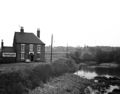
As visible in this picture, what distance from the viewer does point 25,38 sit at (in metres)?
49.3

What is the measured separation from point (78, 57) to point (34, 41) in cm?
5023

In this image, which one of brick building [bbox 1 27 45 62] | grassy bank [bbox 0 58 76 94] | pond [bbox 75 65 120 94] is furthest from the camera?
brick building [bbox 1 27 45 62]

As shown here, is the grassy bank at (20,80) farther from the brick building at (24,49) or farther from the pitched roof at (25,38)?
the pitched roof at (25,38)

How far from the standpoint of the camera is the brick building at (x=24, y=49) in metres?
46.1

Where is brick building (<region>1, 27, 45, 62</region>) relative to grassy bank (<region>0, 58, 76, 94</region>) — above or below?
above

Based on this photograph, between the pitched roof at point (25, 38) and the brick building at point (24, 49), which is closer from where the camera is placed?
the brick building at point (24, 49)

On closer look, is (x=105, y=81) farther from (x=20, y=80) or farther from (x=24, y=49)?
(x=20, y=80)

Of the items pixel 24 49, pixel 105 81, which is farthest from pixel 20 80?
pixel 105 81

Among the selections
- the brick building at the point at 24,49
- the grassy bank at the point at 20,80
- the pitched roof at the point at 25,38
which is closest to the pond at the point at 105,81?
the grassy bank at the point at 20,80

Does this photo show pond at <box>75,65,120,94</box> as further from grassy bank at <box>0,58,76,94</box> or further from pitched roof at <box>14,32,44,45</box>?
pitched roof at <box>14,32,44,45</box>

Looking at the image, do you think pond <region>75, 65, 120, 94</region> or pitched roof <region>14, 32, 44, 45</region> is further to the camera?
pitched roof <region>14, 32, 44, 45</region>

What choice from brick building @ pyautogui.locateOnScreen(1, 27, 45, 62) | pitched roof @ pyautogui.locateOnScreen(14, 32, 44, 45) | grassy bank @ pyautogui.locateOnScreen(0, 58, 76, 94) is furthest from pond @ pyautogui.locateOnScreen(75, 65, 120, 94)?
pitched roof @ pyautogui.locateOnScreen(14, 32, 44, 45)

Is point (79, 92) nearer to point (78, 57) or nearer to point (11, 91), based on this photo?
point (11, 91)

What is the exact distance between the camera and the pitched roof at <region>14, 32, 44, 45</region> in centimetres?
4800
